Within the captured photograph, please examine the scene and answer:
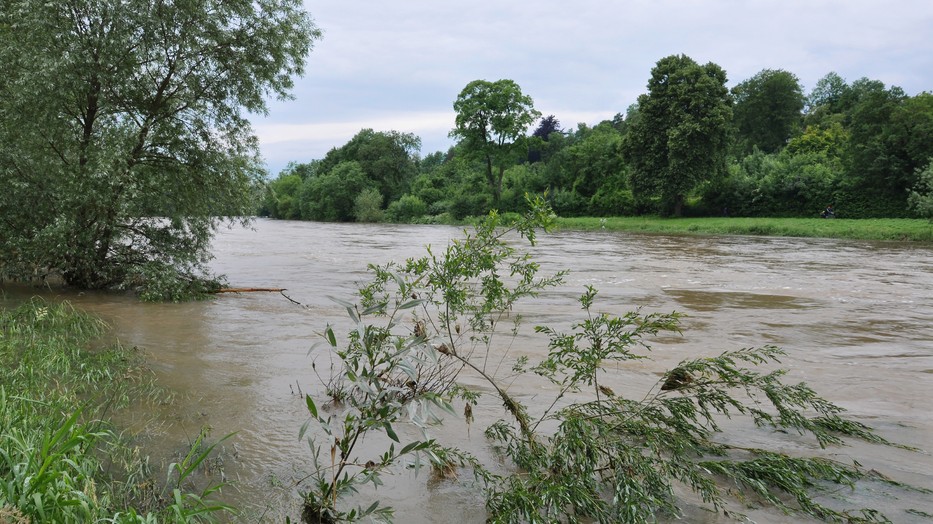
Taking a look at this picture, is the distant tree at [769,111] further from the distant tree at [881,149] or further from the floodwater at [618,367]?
the floodwater at [618,367]

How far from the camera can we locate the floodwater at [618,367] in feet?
14.4

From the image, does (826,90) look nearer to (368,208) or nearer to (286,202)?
(368,208)

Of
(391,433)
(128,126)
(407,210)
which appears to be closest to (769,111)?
(407,210)

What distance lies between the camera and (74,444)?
128 inches

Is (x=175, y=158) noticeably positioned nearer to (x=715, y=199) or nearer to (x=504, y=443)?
(x=504, y=443)

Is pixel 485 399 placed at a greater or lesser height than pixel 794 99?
lesser

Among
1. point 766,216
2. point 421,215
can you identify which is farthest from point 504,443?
point 421,215

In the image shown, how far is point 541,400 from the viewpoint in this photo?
643 cm

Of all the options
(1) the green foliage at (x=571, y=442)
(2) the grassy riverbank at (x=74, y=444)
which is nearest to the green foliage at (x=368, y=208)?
(2) the grassy riverbank at (x=74, y=444)

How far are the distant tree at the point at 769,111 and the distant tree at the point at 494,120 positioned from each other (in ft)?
77.0

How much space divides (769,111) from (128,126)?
224ft

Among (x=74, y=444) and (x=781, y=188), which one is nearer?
(x=74, y=444)

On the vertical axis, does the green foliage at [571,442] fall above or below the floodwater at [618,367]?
above

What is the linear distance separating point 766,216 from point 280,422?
46.4m
